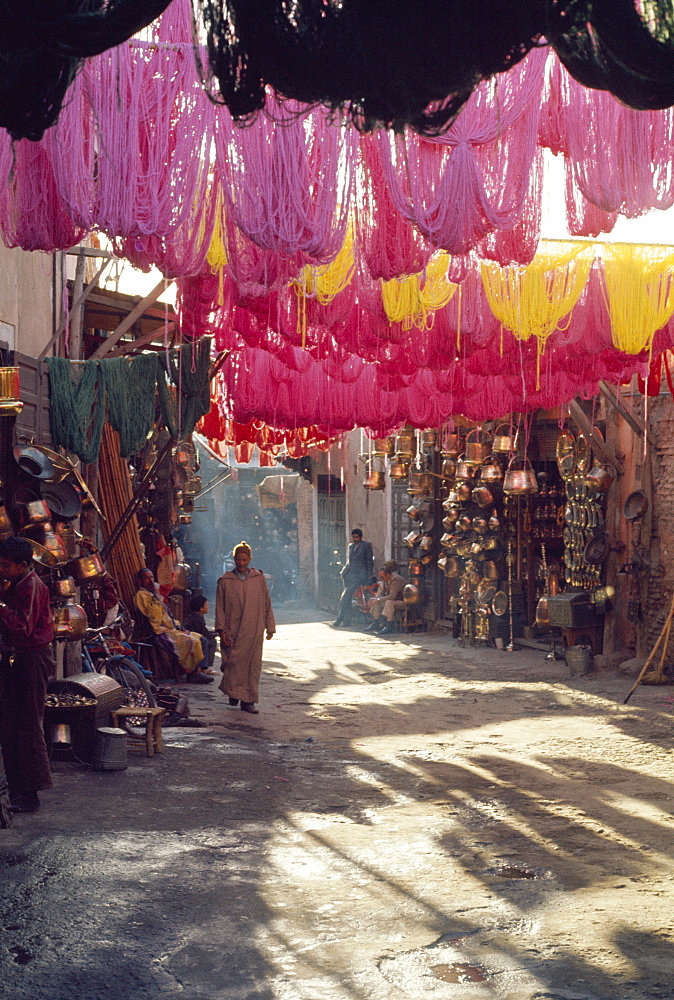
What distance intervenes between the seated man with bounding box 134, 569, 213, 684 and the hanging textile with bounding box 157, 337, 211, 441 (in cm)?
203

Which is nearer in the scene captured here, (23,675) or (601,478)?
(23,675)

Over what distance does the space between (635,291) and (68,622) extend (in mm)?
4368

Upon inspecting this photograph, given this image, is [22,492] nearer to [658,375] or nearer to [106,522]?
[106,522]

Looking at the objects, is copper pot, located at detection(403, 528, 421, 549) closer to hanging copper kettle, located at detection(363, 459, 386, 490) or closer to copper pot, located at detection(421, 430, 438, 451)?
hanging copper kettle, located at detection(363, 459, 386, 490)

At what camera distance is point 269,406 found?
10203 mm

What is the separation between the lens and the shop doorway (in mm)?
23433

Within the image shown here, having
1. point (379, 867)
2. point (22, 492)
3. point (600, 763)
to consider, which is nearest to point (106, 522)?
point (22, 492)

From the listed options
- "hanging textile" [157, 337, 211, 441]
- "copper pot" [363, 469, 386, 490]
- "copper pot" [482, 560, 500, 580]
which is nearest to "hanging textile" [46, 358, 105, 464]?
"hanging textile" [157, 337, 211, 441]

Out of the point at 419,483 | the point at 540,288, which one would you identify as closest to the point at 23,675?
the point at 540,288

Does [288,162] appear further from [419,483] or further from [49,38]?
[419,483]

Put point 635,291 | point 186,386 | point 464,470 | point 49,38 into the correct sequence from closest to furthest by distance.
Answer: point 49,38, point 635,291, point 186,386, point 464,470

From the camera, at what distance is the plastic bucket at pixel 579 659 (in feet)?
38.8

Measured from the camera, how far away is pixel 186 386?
880 cm

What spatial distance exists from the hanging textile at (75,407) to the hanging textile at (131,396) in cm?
13
